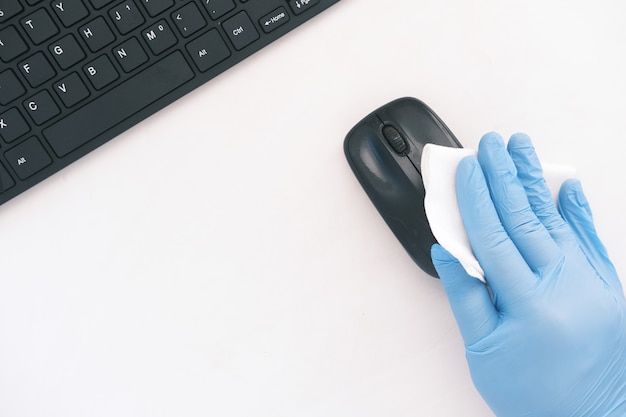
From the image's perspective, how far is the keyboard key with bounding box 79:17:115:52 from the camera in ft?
1.70

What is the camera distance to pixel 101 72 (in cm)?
53

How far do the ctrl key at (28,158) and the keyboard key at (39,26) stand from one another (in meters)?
0.10

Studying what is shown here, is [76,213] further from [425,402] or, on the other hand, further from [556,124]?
[556,124]

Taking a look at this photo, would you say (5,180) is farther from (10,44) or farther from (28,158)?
(10,44)

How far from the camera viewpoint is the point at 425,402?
0.59m

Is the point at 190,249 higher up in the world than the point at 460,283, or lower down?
higher up

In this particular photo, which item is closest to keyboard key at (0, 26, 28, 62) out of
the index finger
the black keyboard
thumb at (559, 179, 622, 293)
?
the black keyboard

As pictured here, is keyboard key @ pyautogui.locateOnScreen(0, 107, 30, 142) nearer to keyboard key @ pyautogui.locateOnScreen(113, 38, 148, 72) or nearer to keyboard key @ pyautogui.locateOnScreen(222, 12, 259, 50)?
keyboard key @ pyautogui.locateOnScreen(113, 38, 148, 72)

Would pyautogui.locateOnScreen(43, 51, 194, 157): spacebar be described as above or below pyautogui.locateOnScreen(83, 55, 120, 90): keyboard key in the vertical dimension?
below

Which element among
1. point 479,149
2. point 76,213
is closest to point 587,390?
point 479,149

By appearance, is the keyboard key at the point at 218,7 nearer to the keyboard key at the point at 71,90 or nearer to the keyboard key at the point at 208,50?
the keyboard key at the point at 208,50

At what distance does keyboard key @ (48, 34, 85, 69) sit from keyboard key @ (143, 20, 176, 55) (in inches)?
2.6

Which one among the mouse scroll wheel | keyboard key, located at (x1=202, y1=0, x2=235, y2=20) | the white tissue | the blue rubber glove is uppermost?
A: keyboard key, located at (x1=202, y1=0, x2=235, y2=20)

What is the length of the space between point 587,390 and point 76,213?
577 millimetres
